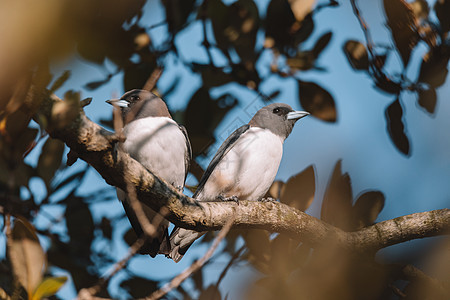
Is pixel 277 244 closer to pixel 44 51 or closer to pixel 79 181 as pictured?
pixel 79 181

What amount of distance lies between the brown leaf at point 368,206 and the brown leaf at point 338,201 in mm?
153

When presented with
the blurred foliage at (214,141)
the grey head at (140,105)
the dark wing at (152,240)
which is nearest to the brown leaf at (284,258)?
the blurred foliage at (214,141)

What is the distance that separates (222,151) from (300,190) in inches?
70.5

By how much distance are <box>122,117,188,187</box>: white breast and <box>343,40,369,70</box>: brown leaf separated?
164 cm

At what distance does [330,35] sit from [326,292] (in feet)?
8.52

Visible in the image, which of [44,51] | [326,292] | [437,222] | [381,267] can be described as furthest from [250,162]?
[44,51]

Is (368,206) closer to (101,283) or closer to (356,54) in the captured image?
(356,54)

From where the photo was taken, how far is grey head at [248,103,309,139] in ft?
17.7

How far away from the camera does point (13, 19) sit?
58cm

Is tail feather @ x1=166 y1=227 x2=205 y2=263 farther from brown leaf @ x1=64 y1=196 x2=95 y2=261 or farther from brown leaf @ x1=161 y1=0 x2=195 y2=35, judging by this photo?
brown leaf @ x1=161 y1=0 x2=195 y2=35

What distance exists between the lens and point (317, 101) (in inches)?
134

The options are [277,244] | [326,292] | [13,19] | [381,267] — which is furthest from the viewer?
[277,244]

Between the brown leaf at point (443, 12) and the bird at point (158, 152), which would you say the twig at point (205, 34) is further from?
the brown leaf at point (443, 12)

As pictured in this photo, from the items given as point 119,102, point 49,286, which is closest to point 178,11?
point 119,102
